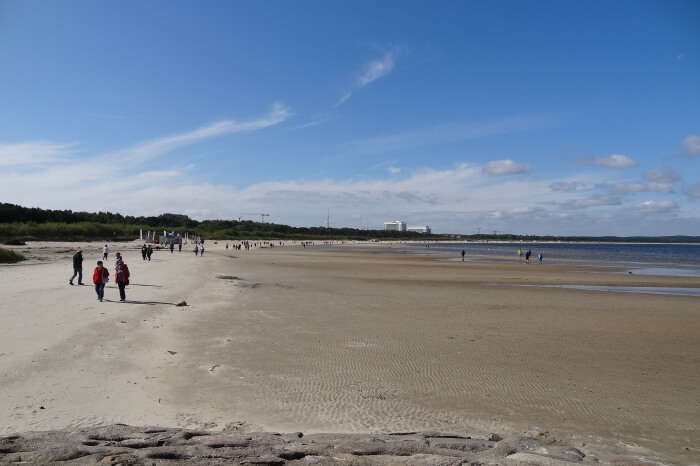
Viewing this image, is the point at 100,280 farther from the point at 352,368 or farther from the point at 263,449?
the point at 263,449

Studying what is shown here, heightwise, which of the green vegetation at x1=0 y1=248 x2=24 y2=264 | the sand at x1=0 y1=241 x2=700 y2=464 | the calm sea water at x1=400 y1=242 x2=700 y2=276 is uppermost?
the green vegetation at x1=0 y1=248 x2=24 y2=264

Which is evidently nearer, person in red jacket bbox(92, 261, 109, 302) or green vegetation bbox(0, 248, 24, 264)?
person in red jacket bbox(92, 261, 109, 302)

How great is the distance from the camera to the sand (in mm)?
6434

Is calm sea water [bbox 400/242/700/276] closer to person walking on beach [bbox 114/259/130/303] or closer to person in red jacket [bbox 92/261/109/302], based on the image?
person walking on beach [bbox 114/259/130/303]

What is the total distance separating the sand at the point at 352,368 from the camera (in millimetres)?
6434

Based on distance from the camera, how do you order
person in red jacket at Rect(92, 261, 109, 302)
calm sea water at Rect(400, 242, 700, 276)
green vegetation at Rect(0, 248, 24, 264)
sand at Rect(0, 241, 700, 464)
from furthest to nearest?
calm sea water at Rect(400, 242, 700, 276), green vegetation at Rect(0, 248, 24, 264), person in red jacket at Rect(92, 261, 109, 302), sand at Rect(0, 241, 700, 464)

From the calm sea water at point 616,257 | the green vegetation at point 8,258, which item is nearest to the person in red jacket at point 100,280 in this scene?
the green vegetation at point 8,258

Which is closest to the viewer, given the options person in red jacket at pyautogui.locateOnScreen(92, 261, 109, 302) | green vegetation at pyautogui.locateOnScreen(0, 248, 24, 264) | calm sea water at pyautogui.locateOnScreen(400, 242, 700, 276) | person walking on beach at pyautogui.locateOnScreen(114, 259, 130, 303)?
person in red jacket at pyautogui.locateOnScreen(92, 261, 109, 302)

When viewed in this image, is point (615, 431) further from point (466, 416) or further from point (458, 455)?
point (458, 455)

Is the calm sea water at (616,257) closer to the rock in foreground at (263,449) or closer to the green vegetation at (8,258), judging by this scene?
the rock in foreground at (263,449)

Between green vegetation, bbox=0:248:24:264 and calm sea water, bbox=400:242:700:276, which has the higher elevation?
green vegetation, bbox=0:248:24:264

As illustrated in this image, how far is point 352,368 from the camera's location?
364 inches

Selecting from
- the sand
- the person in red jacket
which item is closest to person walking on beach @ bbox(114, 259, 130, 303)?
the person in red jacket

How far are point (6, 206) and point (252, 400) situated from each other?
99.0 meters
